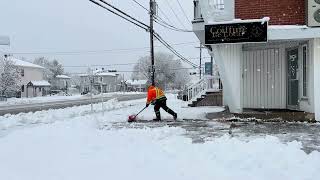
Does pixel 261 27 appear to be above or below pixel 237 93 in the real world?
above

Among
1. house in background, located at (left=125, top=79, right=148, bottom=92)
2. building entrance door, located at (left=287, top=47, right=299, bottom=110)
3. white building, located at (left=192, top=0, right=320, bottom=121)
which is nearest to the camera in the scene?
white building, located at (left=192, top=0, right=320, bottom=121)

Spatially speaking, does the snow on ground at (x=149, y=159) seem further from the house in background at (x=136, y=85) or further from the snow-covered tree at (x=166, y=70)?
the house in background at (x=136, y=85)

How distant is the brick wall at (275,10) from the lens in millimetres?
14758

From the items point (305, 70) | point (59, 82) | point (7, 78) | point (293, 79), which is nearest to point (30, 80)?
point (7, 78)

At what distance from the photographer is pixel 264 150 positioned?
304 inches

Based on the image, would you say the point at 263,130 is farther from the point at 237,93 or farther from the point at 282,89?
the point at 282,89

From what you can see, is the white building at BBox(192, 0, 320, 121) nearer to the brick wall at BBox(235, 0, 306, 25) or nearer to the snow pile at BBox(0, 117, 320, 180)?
the brick wall at BBox(235, 0, 306, 25)

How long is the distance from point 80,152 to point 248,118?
850cm

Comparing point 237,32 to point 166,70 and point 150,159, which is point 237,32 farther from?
point 166,70

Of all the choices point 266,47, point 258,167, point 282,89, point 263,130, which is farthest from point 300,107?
point 258,167

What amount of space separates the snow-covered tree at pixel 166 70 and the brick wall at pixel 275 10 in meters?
89.9

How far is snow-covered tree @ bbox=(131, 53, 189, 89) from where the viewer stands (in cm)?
11297

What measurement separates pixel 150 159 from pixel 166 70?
108m

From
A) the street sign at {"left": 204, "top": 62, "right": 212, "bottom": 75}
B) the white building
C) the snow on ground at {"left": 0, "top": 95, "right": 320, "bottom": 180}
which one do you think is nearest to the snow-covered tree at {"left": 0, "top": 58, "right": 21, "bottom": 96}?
the street sign at {"left": 204, "top": 62, "right": 212, "bottom": 75}
